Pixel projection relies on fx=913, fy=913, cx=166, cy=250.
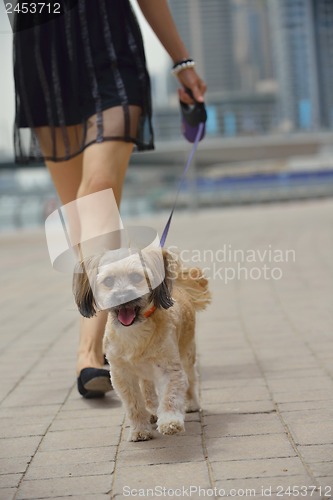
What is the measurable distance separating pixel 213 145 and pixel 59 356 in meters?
82.0

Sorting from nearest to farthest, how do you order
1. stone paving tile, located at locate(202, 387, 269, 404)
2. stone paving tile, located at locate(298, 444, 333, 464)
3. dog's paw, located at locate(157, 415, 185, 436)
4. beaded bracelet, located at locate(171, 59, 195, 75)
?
stone paving tile, located at locate(298, 444, 333, 464) → dog's paw, located at locate(157, 415, 185, 436) → stone paving tile, located at locate(202, 387, 269, 404) → beaded bracelet, located at locate(171, 59, 195, 75)

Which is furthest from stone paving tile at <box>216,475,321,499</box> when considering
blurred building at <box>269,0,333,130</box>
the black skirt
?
blurred building at <box>269,0,333,130</box>

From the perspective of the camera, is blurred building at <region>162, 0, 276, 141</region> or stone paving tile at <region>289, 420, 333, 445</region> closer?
stone paving tile at <region>289, 420, 333, 445</region>

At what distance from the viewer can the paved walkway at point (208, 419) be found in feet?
8.91

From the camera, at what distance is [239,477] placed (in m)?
2.69

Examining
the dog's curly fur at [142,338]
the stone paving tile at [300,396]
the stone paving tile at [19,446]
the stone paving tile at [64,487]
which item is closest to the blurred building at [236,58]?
the stone paving tile at [300,396]

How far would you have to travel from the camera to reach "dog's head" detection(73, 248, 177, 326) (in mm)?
2957

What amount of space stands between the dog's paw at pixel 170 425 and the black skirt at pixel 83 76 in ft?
4.78

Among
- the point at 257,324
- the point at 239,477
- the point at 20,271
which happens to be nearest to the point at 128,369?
the point at 239,477

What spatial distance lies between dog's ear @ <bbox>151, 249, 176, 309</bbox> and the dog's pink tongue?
92 millimetres

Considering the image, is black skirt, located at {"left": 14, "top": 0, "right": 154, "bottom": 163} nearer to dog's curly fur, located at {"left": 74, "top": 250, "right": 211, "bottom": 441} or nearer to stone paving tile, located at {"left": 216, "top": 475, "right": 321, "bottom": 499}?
dog's curly fur, located at {"left": 74, "top": 250, "right": 211, "bottom": 441}

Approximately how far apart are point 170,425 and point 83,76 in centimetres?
179

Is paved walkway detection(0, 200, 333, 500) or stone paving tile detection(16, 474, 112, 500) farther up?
stone paving tile detection(16, 474, 112, 500)

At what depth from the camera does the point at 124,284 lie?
2.96m
